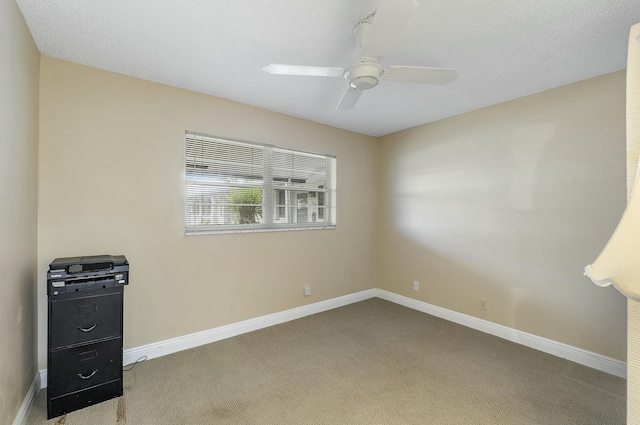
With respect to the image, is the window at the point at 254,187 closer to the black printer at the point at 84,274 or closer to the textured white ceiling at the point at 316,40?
the textured white ceiling at the point at 316,40

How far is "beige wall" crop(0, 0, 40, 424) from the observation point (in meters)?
1.51

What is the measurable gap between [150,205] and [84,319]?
1023 millimetres

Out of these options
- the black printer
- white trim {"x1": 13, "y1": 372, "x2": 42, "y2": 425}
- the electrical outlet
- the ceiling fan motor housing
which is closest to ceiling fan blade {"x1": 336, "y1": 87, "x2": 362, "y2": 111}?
the ceiling fan motor housing

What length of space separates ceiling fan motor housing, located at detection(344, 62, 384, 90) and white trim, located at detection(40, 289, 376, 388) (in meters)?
2.63

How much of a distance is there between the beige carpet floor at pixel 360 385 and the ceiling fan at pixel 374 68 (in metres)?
2.16

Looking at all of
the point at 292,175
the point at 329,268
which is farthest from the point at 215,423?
the point at 292,175

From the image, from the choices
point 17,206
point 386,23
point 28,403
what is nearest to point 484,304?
point 386,23

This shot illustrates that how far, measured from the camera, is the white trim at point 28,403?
1725 millimetres

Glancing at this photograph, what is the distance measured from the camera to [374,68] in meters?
1.74

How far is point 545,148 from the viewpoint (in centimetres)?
279

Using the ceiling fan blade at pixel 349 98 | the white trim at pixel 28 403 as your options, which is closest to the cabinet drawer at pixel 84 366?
the white trim at pixel 28 403

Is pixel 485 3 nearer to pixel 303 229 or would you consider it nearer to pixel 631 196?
pixel 631 196

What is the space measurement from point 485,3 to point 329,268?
3124mm

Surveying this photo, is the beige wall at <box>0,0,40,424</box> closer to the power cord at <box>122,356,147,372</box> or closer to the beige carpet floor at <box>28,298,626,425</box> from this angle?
the beige carpet floor at <box>28,298,626,425</box>
